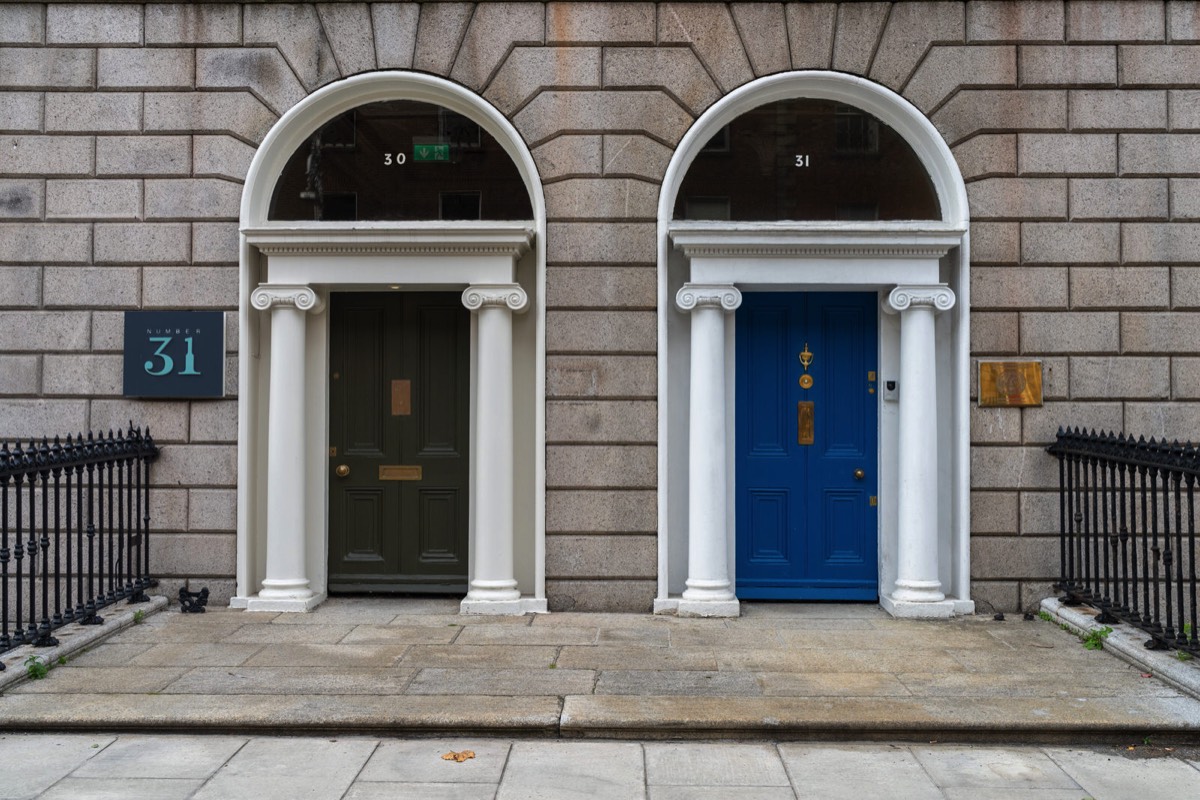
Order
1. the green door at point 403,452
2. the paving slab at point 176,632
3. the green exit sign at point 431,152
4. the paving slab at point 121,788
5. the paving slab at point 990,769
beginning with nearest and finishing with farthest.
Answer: the paving slab at point 121,788
the paving slab at point 990,769
the paving slab at point 176,632
the green exit sign at point 431,152
the green door at point 403,452

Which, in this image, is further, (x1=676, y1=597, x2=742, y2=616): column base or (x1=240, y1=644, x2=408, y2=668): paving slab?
(x1=676, y1=597, x2=742, y2=616): column base

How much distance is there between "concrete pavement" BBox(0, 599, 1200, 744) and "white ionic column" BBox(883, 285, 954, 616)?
0.27 metres

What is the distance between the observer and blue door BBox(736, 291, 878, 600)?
363 inches

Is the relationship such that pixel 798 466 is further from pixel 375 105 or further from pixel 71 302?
pixel 71 302

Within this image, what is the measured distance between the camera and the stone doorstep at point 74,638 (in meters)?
6.60

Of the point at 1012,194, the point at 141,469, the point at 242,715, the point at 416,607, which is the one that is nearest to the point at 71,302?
the point at 141,469

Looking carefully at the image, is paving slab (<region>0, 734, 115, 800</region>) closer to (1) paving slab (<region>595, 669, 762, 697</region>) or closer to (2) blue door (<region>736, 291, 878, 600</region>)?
(1) paving slab (<region>595, 669, 762, 697</region>)

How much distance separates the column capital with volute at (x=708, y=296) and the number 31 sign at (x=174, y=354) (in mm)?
4089

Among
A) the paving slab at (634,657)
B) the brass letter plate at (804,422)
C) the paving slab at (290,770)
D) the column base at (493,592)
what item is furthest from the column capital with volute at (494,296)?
the paving slab at (290,770)

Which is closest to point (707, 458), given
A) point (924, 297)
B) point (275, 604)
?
point (924, 297)

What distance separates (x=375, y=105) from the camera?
923 centimetres

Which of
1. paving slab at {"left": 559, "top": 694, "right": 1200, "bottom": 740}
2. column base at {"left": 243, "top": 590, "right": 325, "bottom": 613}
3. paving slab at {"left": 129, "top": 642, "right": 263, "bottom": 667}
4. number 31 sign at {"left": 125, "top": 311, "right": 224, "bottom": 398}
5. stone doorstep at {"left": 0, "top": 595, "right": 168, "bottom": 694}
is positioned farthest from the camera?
number 31 sign at {"left": 125, "top": 311, "right": 224, "bottom": 398}

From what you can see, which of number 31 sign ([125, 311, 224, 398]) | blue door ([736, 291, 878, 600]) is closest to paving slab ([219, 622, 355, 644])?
number 31 sign ([125, 311, 224, 398])

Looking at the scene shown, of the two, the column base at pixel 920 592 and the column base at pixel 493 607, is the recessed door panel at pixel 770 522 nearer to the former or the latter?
the column base at pixel 920 592
